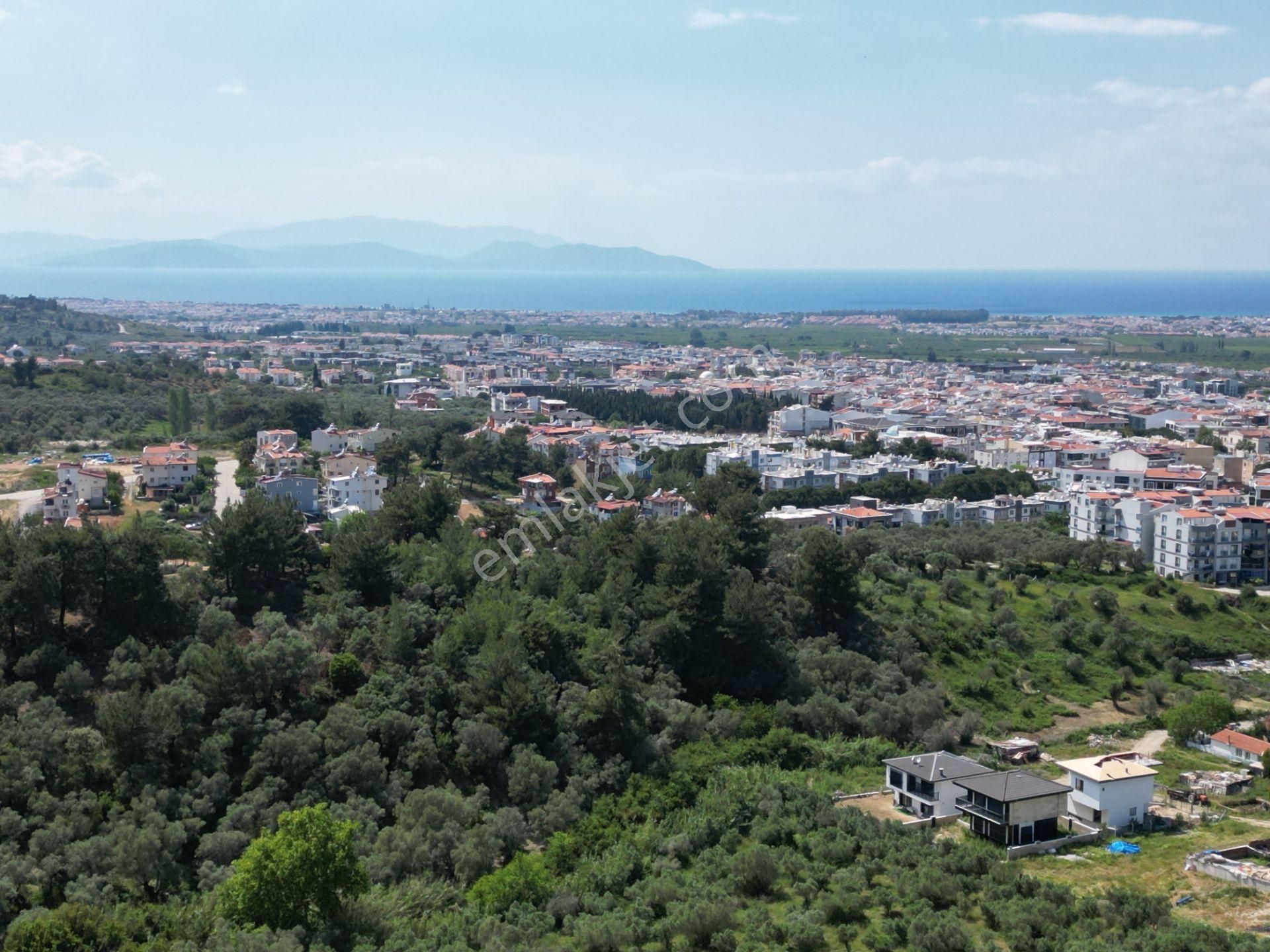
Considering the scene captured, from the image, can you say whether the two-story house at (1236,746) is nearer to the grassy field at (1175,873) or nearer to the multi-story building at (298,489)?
the grassy field at (1175,873)

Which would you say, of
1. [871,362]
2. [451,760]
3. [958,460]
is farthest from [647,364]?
[451,760]

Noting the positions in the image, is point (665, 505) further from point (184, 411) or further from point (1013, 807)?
point (184, 411)

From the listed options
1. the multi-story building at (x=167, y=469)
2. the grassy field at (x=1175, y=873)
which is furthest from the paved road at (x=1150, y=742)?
the multi-story building at (x=167, y=469)

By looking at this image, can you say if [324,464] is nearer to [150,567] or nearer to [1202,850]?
[150,567]

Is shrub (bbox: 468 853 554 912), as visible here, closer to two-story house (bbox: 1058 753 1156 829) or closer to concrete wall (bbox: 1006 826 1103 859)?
concrete wall (bbox: 1006 826 1103 859)

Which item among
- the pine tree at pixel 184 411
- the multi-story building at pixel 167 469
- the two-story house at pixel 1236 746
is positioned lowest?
the two-story house at pixel 1236 746

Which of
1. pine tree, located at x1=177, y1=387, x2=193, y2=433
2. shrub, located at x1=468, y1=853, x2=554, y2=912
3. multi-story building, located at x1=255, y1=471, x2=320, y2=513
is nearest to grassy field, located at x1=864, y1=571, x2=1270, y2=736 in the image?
shrub, located at x1=468, y1=853, x2=554, y2=912
